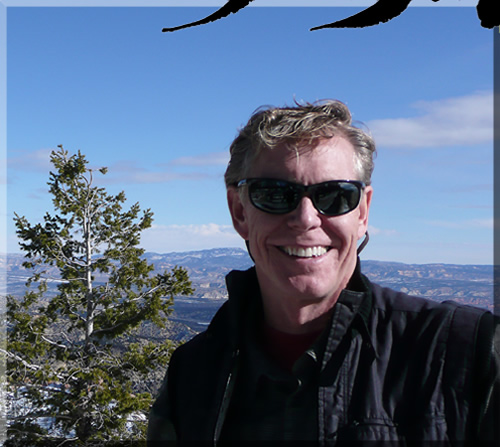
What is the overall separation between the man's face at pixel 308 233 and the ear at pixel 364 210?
0.16ft

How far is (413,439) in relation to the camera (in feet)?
5.78

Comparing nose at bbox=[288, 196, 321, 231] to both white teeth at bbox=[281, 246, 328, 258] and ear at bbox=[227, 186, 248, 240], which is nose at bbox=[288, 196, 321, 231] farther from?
ear at bbox=[227, 186, 248, 240]

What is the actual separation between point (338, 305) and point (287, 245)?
27 centimetres

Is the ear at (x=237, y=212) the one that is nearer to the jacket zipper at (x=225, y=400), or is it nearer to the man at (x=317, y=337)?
the man at (x=317, y=337)

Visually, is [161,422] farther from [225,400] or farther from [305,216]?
[305,216]

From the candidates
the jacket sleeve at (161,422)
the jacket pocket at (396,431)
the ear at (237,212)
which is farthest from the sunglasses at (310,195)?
the jacket sleeve at (161,422)

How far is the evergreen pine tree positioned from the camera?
55.1ft

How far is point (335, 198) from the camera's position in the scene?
203 centimetres

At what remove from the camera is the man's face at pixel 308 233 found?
2043 millimetres

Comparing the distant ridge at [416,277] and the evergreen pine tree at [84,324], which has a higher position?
the evergreen pine tree at [84,324]

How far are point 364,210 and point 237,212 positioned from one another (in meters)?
0.48

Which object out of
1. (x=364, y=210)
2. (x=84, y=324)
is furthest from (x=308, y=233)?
(x=84, y=324)

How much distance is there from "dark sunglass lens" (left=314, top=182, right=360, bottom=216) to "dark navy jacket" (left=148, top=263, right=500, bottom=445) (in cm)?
27

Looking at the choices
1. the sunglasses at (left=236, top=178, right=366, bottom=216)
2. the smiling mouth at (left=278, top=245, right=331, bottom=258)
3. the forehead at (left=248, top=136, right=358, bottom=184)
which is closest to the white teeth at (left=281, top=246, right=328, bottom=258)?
the smiling mouth at (left=278, top=245, right=331, bottom=258)
